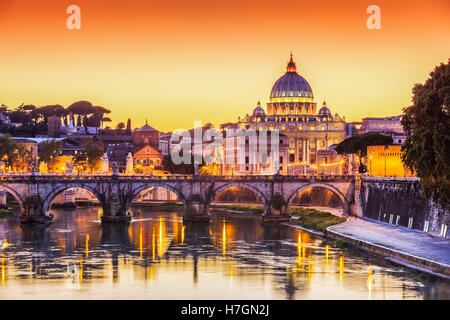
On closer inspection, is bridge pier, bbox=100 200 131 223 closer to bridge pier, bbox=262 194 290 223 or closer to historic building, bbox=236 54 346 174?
bridge pier, bbox=262 194 290 223

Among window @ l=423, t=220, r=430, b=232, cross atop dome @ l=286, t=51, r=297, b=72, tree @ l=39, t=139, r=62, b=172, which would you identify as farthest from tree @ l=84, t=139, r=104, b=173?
cross atop dome @ l=286, t=51, r=297, b=72

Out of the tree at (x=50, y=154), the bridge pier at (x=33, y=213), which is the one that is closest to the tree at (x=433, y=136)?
the bridge pier at (x=33, y=213)

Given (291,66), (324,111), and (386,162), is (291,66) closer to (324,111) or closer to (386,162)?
(324,111)

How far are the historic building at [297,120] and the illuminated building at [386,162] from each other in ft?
266

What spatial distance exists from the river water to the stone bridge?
416cm

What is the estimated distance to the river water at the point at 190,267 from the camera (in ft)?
130

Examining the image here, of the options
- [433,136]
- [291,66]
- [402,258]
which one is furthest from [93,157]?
[433,136]

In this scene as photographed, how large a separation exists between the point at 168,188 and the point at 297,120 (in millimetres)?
103899

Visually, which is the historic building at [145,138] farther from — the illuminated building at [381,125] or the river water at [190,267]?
the river water at [190,267]

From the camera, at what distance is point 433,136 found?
43.5 m

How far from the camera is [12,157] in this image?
101 meters

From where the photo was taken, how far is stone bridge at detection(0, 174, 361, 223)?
7162cm

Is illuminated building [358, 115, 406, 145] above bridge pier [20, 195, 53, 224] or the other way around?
above
